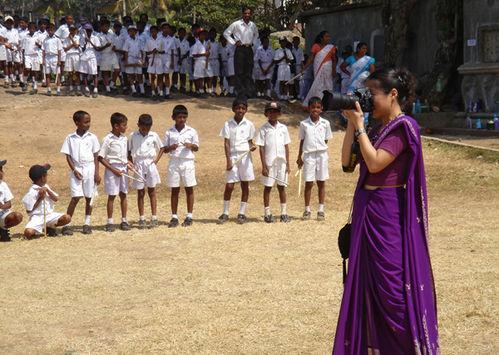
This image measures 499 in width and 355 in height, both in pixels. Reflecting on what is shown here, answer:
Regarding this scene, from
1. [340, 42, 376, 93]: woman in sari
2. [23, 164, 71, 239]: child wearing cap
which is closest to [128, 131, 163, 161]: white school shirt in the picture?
[23, 164, 71, 239]: child wearing cap

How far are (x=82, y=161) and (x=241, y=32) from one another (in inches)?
352

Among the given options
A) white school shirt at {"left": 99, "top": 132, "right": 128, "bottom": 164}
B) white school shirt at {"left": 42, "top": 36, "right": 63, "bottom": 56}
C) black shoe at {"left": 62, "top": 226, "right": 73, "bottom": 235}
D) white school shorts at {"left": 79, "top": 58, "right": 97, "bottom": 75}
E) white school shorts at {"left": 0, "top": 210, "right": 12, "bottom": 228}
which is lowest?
black shoe at {"left": 62, "top": 226, "right": 73, "bottom": 235}

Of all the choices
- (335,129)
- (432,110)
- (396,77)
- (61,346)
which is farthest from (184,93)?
(396,77)

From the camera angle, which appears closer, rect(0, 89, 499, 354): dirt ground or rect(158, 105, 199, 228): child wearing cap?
rect(0, 89, 499, 354): dirt ground

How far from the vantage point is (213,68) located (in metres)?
19.1

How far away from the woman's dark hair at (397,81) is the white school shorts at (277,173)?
6.22 meters

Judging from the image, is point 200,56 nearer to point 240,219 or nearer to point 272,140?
point 272,140

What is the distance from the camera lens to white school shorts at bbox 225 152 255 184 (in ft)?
34.0

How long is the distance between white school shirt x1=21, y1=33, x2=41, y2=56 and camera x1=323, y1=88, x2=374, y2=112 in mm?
15367

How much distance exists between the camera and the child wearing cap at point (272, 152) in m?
10.3

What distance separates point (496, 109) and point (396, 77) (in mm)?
13120

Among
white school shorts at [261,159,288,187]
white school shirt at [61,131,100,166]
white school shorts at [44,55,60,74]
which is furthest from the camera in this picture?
white school shorts at [44,55,60,74]

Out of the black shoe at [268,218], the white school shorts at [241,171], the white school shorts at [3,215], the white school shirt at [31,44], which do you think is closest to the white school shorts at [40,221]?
the white school shorts at [3,215]

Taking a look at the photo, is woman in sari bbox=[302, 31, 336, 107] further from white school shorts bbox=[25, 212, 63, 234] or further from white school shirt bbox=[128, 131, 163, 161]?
white school shorts bbox=[25, 212, 63, 234]
